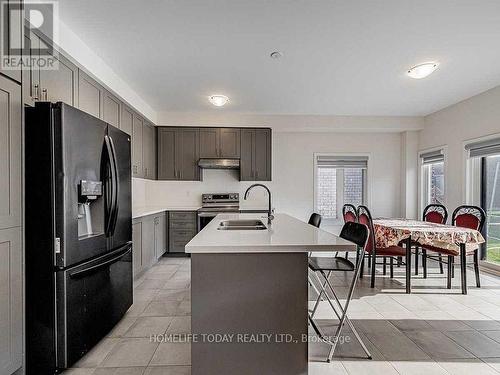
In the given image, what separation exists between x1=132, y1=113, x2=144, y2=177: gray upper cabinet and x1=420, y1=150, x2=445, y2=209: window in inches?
199

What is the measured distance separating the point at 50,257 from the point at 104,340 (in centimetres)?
95

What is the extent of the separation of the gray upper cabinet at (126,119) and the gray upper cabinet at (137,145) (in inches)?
4.8

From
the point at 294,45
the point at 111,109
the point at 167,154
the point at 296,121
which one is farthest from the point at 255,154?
the point at 294,45

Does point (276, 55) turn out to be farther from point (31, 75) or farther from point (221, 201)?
point (221, 201)

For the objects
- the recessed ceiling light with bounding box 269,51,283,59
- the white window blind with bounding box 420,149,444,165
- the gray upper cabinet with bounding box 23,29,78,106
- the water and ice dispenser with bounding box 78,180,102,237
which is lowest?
the water and ice dispenser with bounding box 78,180,102,237

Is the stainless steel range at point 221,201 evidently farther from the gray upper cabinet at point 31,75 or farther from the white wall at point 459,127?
the white wall at point 459,127

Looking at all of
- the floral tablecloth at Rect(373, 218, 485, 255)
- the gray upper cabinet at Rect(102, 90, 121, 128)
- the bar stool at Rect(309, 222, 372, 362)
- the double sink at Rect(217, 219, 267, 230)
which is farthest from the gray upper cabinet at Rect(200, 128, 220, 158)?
the bar stool at Rect(309, 222, 372, 362)

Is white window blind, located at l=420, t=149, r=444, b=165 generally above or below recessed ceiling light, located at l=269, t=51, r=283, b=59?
below

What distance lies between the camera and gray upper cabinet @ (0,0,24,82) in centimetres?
170

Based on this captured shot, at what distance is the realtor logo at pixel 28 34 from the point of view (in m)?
1.72

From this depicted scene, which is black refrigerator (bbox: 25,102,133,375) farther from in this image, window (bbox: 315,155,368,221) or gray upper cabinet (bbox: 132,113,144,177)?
window (bbox: 315,155,368,221)

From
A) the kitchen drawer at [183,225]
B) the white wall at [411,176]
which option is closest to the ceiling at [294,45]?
the white wall at [411,176]

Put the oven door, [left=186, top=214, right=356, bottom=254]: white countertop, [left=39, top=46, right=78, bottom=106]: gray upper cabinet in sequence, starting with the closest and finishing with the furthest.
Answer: [left=186, top=214, right=356, bottom=254]: white countertop, [left=39, top=46, right=78, bottom=106]: gray upper cabinet, the oven door

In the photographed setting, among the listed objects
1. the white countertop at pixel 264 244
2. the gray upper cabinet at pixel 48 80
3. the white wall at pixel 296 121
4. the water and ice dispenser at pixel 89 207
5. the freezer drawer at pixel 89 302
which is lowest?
the freezer drawer at pixel 89 302
